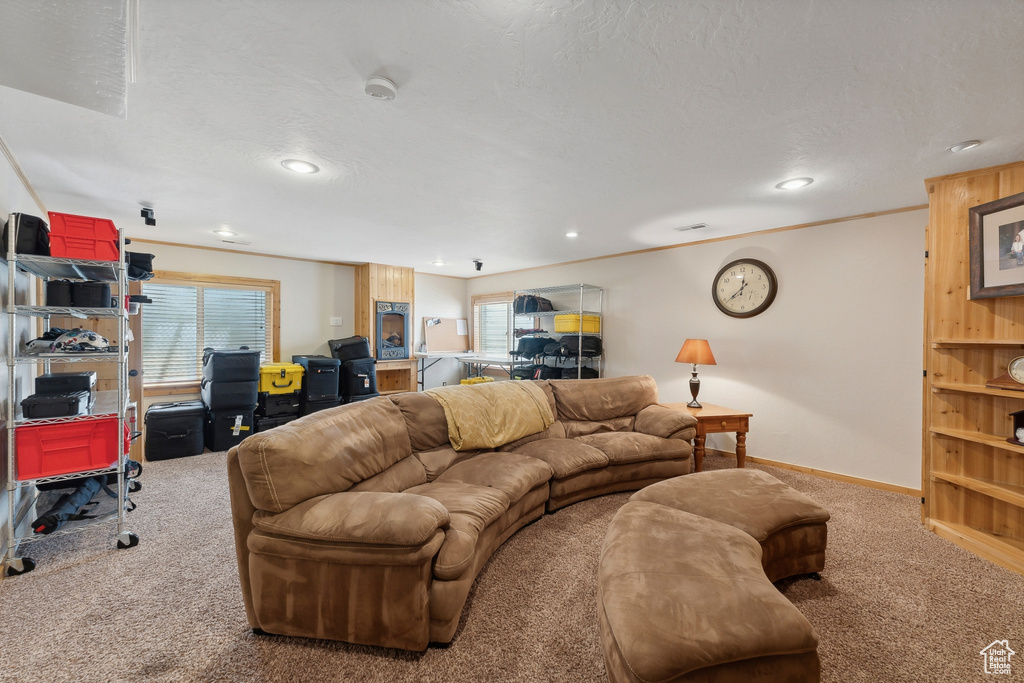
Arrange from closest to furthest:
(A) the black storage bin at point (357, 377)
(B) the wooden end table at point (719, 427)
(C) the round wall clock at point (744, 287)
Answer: (B) the wooden end table at point (719, 427) < (C) the round wall clock at point (744, 287) < (A) the black storage bin at point (357, 377)

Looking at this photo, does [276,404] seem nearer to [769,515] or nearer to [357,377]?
[357,377]

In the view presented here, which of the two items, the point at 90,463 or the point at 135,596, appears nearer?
the point at 135,596

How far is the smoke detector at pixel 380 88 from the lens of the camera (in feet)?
5.41

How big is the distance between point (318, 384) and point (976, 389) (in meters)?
5.85

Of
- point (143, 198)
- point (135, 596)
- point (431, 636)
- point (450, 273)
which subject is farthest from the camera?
point (450, 273)

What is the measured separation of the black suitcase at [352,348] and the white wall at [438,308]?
1.24m

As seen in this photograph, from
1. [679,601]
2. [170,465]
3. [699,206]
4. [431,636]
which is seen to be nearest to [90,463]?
[170,465]

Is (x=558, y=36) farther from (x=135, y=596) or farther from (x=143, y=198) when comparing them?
(x=143, y=198)

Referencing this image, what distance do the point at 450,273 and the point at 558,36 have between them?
A: 579 cm

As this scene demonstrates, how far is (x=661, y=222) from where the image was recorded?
3.78 m

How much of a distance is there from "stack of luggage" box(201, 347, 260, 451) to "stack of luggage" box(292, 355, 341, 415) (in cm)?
59

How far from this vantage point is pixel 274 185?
289 centimetres

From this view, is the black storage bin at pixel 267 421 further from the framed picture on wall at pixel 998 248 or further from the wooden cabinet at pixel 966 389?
the framed picture on wall at pixel 998 248

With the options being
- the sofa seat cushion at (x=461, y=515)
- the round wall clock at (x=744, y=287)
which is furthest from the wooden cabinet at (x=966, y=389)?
the sofa seat cushion at (x=461, y=515)
